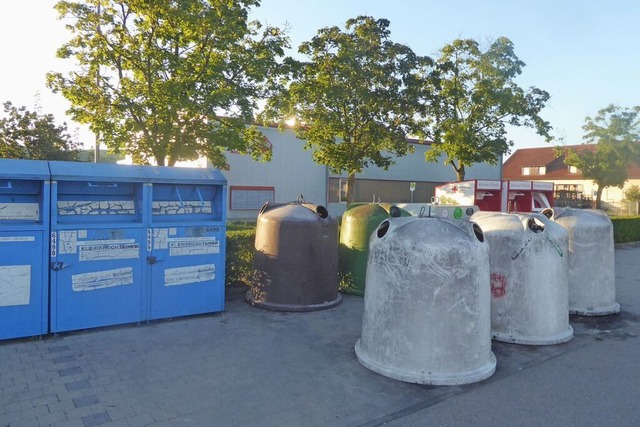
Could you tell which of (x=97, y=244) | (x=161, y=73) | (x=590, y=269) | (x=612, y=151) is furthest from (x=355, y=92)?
(x=612, y=151)

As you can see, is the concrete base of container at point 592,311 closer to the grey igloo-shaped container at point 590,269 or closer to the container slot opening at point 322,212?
the grey igloo-shaped container at point 590,269

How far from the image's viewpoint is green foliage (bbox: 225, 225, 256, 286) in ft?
24.7

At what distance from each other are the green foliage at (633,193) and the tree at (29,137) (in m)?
42.3

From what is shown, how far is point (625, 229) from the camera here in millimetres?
17047

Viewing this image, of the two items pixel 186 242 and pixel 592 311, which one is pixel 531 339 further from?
pixel 186 242

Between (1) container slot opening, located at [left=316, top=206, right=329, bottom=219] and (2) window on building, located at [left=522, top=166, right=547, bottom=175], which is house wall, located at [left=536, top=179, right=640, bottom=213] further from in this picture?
(1) container slot opening, located at [left=316, top=206, right=329, bottom=219]

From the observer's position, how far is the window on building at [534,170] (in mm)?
50156

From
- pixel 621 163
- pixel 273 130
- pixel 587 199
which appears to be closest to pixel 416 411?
pixel 273 130

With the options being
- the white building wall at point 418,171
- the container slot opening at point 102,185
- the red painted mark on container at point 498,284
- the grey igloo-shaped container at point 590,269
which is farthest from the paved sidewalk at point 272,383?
the white building wall at point 418,171

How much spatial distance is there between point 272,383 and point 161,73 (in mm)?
7667

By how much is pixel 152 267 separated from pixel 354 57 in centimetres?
1004

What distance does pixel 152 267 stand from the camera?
5.82m

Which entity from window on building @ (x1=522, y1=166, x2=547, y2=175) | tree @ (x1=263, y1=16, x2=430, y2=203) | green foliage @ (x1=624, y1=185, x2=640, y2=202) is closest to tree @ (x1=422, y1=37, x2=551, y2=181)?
tree @ (x1=263, y1=16, x2=430, y2=203)

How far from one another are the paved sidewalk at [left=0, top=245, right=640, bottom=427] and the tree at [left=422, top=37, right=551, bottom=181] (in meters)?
15.4
